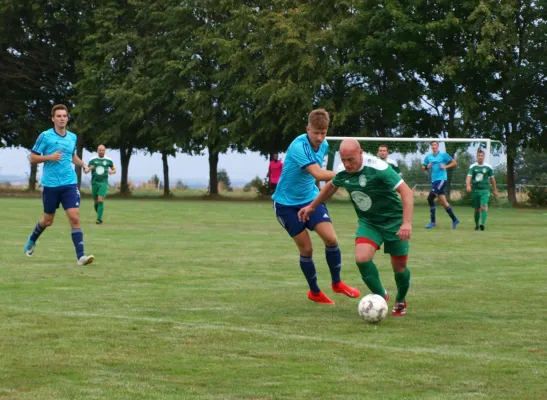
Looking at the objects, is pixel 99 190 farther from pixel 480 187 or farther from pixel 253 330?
pixel 253 330

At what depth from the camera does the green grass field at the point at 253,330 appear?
6.25 m

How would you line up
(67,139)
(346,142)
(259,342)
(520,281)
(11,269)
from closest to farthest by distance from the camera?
(259,342) → (346,142) → (520,281) → (11,269) → (67,139)

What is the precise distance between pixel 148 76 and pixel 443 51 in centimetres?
1689

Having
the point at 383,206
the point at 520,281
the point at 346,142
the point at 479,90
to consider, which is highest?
the point at 479,90

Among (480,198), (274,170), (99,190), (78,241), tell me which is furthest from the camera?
(274,170)

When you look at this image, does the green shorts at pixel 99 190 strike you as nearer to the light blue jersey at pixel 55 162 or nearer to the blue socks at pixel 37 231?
the blue socks at pixel 37 231

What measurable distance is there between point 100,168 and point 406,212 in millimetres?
18345

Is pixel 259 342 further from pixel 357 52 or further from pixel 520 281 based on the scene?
pixel 357 52

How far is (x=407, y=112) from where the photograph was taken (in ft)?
153

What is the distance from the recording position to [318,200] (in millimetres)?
9586

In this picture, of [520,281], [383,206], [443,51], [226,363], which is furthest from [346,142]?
[443,51]

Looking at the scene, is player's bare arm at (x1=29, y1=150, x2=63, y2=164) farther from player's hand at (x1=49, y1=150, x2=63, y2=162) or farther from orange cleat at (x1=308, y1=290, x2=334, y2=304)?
orange cleat at (x1=308, y1=290, x2=334, y2=304)

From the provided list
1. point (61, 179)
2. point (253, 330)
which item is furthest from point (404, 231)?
point (61, 179)

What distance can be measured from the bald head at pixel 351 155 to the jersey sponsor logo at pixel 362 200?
0.28 metres
